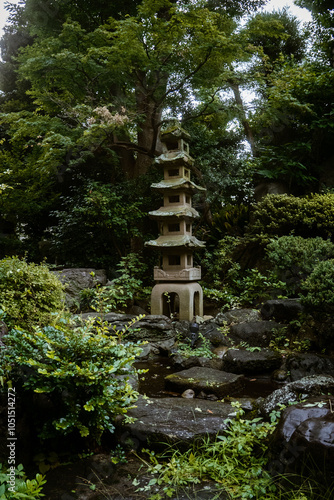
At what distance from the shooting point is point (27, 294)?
155 inches

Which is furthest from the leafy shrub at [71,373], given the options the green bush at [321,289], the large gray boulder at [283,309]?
the large gray boulder at [283,309]

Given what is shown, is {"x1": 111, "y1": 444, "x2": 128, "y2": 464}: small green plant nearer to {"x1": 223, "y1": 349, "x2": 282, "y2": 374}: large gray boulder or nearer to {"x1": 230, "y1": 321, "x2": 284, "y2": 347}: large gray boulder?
{"x1": 223, "y1": 349, "x2": 282, "y2": 374}: large gray boulder

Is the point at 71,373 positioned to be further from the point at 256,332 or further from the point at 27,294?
the point at 256,332

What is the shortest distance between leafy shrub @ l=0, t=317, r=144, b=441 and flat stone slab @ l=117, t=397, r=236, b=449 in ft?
1.01

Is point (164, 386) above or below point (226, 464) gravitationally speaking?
below

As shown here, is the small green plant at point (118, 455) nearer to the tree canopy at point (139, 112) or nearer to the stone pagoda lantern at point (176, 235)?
the stone pagoda lantern at point (176, 235)

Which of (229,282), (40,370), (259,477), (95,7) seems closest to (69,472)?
(40,370)

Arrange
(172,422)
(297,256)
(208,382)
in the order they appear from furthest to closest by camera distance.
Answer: (297,256)
(208,382)
(172,422)

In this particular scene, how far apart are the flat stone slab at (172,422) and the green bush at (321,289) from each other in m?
2.44

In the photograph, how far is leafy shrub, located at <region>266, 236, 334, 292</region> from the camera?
6527mm

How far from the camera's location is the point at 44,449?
2.66 m

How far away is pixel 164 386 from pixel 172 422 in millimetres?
1918

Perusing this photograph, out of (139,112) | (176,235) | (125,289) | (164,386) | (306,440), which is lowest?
(164,386)

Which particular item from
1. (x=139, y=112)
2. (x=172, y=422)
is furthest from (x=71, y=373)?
(x=139, y=112)
